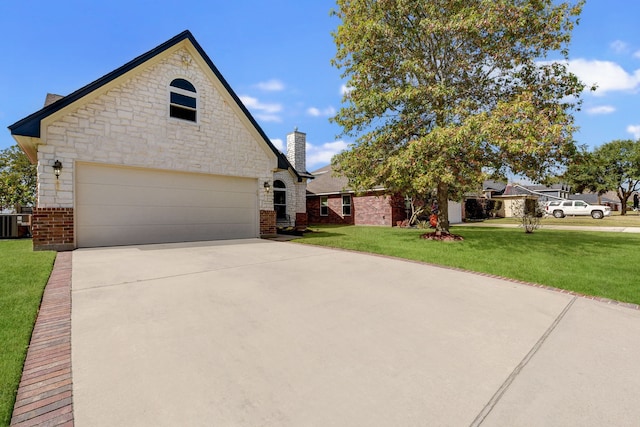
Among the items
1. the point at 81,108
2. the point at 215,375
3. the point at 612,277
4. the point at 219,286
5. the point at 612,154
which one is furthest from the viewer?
the point at 612,154

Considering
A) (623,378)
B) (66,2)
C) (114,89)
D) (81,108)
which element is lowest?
(623,378)

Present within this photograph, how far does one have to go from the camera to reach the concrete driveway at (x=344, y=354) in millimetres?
1921

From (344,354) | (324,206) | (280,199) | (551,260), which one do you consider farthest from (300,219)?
(344,354)

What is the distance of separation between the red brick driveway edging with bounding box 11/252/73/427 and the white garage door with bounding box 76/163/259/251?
18.8 feet

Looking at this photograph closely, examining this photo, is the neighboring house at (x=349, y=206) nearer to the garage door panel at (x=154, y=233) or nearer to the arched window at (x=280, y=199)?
the arched window at (x=280, y=199)

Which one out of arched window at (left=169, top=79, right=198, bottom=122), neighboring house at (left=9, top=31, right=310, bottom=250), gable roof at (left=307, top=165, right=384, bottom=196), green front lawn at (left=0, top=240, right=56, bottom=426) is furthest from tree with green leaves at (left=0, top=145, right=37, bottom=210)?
green front lawn at (left=0, top=240, right=56, bottom=426)

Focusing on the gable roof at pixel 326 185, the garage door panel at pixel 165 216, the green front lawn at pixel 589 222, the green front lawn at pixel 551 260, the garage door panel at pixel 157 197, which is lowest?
the green front lawn at pixel 551 260

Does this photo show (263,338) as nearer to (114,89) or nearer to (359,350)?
(359,350)

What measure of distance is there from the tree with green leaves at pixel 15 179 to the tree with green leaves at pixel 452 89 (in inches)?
1038

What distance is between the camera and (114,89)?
8672mm

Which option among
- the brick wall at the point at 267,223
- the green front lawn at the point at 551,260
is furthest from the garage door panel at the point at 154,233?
the green front lawn at the point at 551,260

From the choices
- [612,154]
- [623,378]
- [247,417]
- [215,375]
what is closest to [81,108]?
[215,375]

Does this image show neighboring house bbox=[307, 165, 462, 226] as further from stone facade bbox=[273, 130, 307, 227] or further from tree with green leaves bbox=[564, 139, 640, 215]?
tree with green leaves bbox=[564, 139, 640, 215]

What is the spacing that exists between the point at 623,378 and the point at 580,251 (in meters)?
8.08
